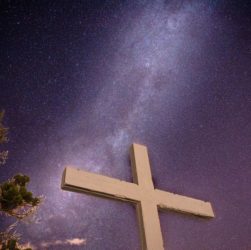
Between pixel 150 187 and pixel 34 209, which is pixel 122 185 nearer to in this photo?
pixel 150 187

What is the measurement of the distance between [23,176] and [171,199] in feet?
10.2

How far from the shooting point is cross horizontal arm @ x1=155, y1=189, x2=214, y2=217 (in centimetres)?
287

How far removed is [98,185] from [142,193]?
0.51 m

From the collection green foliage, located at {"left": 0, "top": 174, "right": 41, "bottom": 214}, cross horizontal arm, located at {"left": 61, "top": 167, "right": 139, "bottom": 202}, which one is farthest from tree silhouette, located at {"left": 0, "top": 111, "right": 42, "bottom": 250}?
cross horizontal arm, located at {"left": 61, "top": 167, "right": 139, "bottom": 202}

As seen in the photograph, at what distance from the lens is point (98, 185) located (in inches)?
103

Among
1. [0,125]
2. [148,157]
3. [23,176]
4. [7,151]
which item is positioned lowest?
[148,157]

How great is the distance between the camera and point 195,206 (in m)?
3.05

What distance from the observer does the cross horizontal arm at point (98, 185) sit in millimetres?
2467

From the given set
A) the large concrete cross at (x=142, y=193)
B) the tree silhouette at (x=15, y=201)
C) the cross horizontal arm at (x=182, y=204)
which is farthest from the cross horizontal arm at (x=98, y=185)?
the tree silhouette at (x=15, y=201)

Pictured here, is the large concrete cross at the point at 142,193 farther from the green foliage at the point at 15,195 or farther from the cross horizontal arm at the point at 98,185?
the green foliage at the point at 15,195

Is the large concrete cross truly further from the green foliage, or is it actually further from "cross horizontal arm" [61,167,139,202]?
the green foliage

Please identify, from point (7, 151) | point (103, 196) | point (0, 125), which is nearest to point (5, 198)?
point (7, 151)

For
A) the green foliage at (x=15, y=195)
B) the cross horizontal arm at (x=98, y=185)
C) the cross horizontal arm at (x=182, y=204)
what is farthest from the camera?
the green foliage at (x=15, y=195)

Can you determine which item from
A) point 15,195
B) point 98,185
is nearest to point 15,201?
point 15,195
